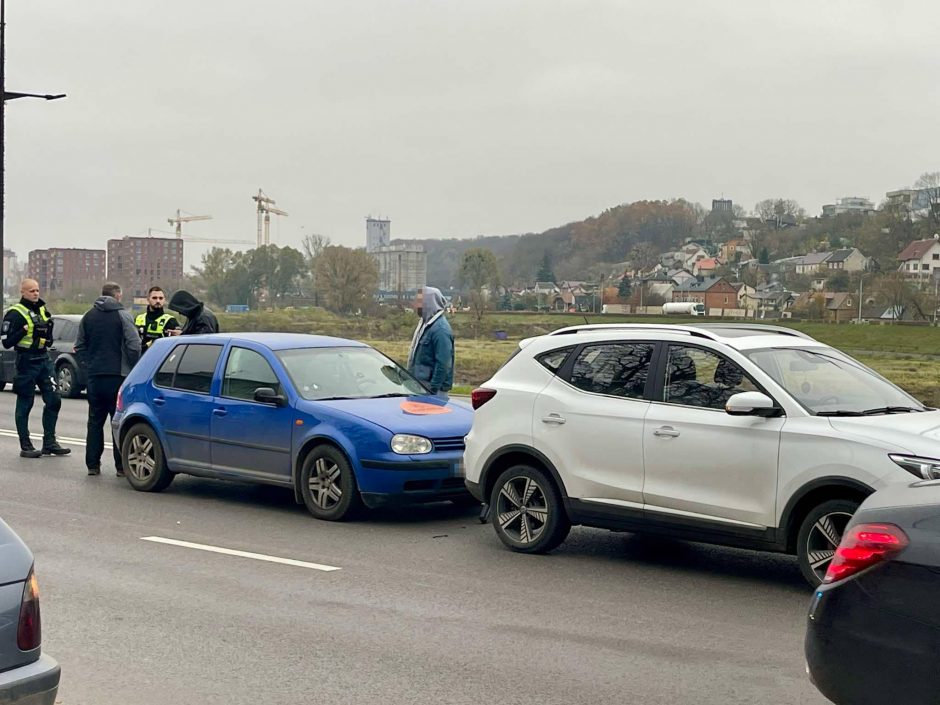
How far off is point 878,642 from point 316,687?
274cm

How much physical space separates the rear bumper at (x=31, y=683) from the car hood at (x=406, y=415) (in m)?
6.17

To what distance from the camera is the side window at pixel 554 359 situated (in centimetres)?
903

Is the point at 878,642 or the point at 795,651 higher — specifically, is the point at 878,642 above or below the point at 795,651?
above

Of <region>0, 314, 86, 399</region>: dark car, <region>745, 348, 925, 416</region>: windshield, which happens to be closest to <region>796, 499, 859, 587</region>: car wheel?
<region>745, 348, 925, 416</region>: windshield

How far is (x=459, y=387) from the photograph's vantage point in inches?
1088

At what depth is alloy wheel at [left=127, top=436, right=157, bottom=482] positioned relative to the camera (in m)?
12.1

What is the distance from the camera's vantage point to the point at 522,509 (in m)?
9.09

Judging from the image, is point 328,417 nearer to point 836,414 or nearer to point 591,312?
point 836,414

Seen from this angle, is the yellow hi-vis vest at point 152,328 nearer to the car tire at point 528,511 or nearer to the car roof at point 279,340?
the car roof at point 279,340

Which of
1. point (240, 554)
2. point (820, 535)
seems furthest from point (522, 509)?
point (820, 535)

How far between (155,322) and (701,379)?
30.4 feet

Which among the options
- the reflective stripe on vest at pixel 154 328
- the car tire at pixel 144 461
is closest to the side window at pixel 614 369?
the car tire at pixel 144 461

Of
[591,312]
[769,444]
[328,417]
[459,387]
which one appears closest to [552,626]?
[769,444]

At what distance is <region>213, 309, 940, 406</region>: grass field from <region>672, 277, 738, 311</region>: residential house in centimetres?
135
